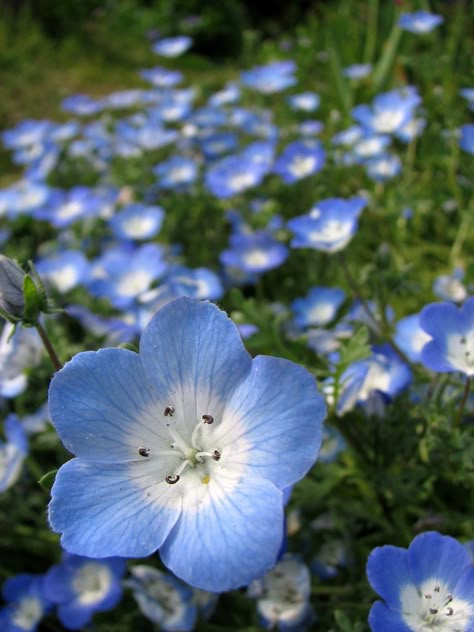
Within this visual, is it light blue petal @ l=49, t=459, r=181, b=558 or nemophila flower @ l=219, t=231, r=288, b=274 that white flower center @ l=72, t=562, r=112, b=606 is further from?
nemophila flower @ l=219, t=231, r=288, b=274

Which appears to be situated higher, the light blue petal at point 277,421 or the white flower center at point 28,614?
the light blue petal at point 277,421

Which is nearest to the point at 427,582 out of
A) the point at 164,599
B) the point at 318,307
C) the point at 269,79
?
the point at 164,599

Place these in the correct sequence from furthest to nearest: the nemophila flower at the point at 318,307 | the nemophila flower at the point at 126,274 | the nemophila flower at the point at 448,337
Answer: the nemophila flower at the point at 126,274 → the nemophila flower at the point at 318,307 → the nemophila flower at the point at 448,337

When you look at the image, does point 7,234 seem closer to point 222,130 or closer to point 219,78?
point 222,130

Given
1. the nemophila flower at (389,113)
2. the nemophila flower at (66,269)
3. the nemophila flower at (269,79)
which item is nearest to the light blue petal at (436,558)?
the nemophila flower at (66,269)

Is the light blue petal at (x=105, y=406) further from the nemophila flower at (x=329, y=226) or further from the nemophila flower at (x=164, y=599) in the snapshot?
the nemophila flower at (x=329, y=226)

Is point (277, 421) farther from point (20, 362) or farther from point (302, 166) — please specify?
point (302, 166)
